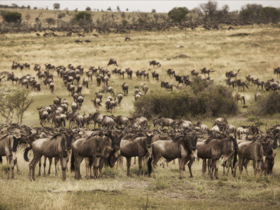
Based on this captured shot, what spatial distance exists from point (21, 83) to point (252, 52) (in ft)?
127

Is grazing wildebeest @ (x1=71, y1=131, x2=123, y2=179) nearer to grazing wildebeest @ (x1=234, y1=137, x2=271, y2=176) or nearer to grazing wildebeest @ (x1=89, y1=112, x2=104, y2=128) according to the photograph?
grazing wildebeest @ (x1=234, y1=137, x2=271, y2=176)

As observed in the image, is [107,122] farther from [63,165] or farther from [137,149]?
[63,165]

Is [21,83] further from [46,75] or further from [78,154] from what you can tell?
[78,154]

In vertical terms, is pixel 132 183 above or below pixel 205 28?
below

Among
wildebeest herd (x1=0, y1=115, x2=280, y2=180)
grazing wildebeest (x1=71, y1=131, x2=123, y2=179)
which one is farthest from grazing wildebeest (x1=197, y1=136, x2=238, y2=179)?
grazing wildebeest (x1=71, y1=131, x2=123, y2=179)

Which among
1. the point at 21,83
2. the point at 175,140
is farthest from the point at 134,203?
the point at 21,83

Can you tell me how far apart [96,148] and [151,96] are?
1743cm

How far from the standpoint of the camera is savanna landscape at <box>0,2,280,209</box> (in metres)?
10.4

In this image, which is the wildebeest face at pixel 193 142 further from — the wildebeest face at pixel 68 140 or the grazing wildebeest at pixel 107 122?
the grazing wildebeest at pixel 107 122

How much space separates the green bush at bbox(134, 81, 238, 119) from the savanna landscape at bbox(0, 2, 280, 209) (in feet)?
0.68

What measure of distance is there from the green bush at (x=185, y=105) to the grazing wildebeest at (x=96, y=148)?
1600cm

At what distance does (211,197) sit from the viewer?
10.9m

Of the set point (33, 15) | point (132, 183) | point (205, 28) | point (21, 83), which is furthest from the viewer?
point (33, 15)

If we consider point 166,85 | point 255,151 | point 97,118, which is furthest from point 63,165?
point 166,85
